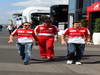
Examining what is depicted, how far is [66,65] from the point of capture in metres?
14.2

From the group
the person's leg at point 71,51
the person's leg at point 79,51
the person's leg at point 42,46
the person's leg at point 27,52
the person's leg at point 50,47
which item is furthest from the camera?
the person's leg at point 42,46

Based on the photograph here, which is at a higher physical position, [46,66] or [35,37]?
[35,37]

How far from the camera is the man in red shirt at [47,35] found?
1574cm

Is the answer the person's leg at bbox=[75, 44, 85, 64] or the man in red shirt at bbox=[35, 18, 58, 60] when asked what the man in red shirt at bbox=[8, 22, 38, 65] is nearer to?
the man in red shirt at bbox=[35, 18, 58, 60]

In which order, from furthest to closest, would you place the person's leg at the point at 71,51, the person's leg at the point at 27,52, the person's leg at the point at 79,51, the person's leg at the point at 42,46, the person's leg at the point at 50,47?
the person's leg at the point at 42,46, the person's leg at the point at 50,47, the person's leg at the point at 79,51, the person's leg at the point at 71,51, the person's leg at the point at 27,52

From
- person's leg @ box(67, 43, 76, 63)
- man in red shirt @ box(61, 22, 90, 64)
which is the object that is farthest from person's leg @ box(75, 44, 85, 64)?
person's leg @ box(67, 43, 76, 63)

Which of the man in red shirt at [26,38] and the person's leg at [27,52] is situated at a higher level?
the man in red shirt at [26,38]

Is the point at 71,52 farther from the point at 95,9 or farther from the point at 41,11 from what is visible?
the point at 41,11

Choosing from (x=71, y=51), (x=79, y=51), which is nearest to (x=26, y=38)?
(x=71, y=51)

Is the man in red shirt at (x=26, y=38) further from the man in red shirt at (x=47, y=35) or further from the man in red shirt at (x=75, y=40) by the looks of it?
the man in red shirt at (x=47, y=35)

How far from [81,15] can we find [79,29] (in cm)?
2926

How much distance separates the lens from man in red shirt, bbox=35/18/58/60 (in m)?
15.7

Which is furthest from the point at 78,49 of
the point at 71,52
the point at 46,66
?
the point at 46,66

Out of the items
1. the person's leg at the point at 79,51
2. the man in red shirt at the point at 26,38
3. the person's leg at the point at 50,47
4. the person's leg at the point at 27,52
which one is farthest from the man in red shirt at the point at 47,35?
the person's leg at the point at 27,52
